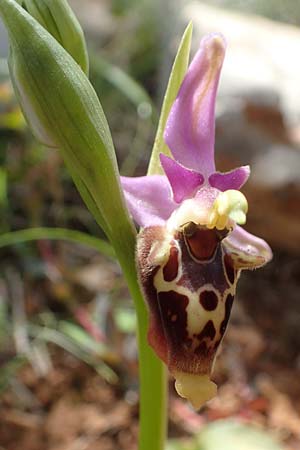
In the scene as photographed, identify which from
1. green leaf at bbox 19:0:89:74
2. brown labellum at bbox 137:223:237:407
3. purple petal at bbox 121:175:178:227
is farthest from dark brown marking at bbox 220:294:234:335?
green leaf at bbox 19:0:89:74

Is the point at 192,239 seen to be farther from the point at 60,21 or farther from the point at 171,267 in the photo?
the point at 60,21

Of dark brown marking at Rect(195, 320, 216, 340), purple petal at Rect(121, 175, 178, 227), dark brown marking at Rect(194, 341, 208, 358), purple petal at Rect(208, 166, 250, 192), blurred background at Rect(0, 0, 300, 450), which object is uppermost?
purple petal at Rect(208, 166, 250, 192)

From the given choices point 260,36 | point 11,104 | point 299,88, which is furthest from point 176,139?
point 260,36

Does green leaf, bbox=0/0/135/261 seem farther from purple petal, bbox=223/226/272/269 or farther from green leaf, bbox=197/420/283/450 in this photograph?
green leaf, bbox=197/420/283/450

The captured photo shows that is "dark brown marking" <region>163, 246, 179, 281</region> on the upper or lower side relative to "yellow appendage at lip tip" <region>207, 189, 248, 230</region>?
lower

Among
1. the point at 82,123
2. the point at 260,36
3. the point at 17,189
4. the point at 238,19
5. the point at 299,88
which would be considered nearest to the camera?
the point at 82,123

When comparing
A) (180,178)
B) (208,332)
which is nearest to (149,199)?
(180,178)

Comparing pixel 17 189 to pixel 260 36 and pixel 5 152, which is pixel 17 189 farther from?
pixel 260 36
